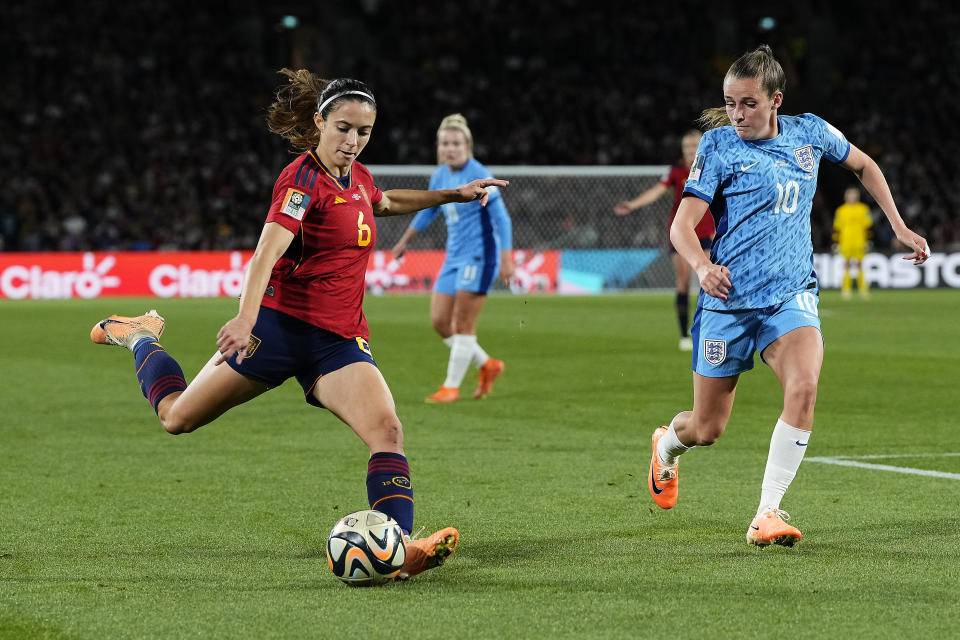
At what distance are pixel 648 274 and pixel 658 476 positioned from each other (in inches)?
953

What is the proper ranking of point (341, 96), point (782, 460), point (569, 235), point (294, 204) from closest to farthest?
point (294, 204) < point (341, 96) < point (782, 460) < point (569, 235)

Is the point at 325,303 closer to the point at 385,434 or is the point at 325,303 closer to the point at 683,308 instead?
the point at 385,434

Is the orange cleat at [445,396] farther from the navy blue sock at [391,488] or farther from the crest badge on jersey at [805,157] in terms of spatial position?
the navy blue sock at [391,488]

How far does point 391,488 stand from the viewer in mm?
5242

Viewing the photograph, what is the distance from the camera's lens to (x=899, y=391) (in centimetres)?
1194

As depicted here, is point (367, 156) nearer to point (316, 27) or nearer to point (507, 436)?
point (316, 27)

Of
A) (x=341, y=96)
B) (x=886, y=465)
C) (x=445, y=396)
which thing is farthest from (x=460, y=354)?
(x=341, y=96)

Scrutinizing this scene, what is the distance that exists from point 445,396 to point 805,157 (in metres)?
6.00

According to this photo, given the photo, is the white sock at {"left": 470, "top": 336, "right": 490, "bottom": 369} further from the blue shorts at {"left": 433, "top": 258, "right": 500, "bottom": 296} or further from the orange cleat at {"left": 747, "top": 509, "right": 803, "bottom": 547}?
the orange cleat at {"left": 747, "top": 509, "right": 803, "bottom": 547}

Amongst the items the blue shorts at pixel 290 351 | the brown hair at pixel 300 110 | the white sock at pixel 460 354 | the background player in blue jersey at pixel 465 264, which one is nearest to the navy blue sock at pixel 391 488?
the blue shorts at pixel 290 351

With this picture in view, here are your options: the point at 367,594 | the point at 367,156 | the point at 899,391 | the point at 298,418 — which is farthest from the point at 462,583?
the point at 367,156

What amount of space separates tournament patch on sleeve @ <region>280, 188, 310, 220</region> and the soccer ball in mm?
1146

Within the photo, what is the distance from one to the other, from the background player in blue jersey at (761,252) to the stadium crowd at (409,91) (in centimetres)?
2436

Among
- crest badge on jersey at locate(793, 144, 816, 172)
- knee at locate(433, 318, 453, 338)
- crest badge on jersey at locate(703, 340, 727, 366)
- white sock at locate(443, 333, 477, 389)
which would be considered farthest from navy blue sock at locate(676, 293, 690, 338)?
crest badge on jersey at locate(703, 340, 727, 366)
